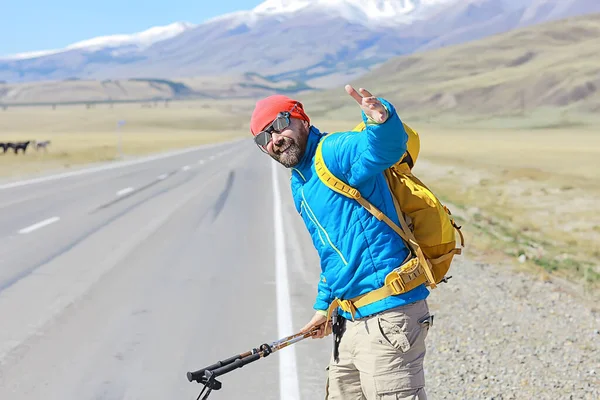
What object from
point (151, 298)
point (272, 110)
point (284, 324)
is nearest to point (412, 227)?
point (272, 110)

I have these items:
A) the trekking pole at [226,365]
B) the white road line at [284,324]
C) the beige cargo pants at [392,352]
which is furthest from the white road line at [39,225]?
the beige cargo pants at [392,352]

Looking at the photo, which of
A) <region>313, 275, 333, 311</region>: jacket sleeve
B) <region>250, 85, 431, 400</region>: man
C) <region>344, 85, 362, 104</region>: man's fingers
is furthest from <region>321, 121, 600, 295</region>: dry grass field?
<region>344, 85, 362, 104</region>: man's fingers

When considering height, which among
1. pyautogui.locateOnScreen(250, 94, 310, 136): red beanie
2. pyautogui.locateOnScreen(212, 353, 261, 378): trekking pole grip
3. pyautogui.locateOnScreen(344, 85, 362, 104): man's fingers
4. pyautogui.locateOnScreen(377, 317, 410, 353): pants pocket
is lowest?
pyautogui.locateOnScreen(212, 353, 261, 378): trekking pole grip

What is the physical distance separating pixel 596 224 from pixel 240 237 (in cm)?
972

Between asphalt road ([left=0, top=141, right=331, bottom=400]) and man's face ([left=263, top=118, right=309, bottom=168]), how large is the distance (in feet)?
8.15

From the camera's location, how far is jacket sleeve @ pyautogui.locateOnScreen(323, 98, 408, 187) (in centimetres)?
295

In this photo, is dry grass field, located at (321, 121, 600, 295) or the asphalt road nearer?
the asphalt road

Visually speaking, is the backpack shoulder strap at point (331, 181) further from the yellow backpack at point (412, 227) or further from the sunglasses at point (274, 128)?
the sunglasses at point (274, 128)

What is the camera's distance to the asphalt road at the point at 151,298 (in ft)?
18.9

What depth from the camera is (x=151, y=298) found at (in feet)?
27.7

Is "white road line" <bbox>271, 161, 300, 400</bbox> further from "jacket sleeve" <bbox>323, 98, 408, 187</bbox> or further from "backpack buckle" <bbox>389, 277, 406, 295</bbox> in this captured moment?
"jacket sleeve" <bbox>323, 98, 408, 187</bbox>

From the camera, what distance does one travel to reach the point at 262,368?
6055mm

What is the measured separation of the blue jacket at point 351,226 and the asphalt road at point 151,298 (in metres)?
2.23

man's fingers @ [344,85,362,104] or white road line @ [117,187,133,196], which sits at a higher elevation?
man's fingers @ [344,85,362,104]
